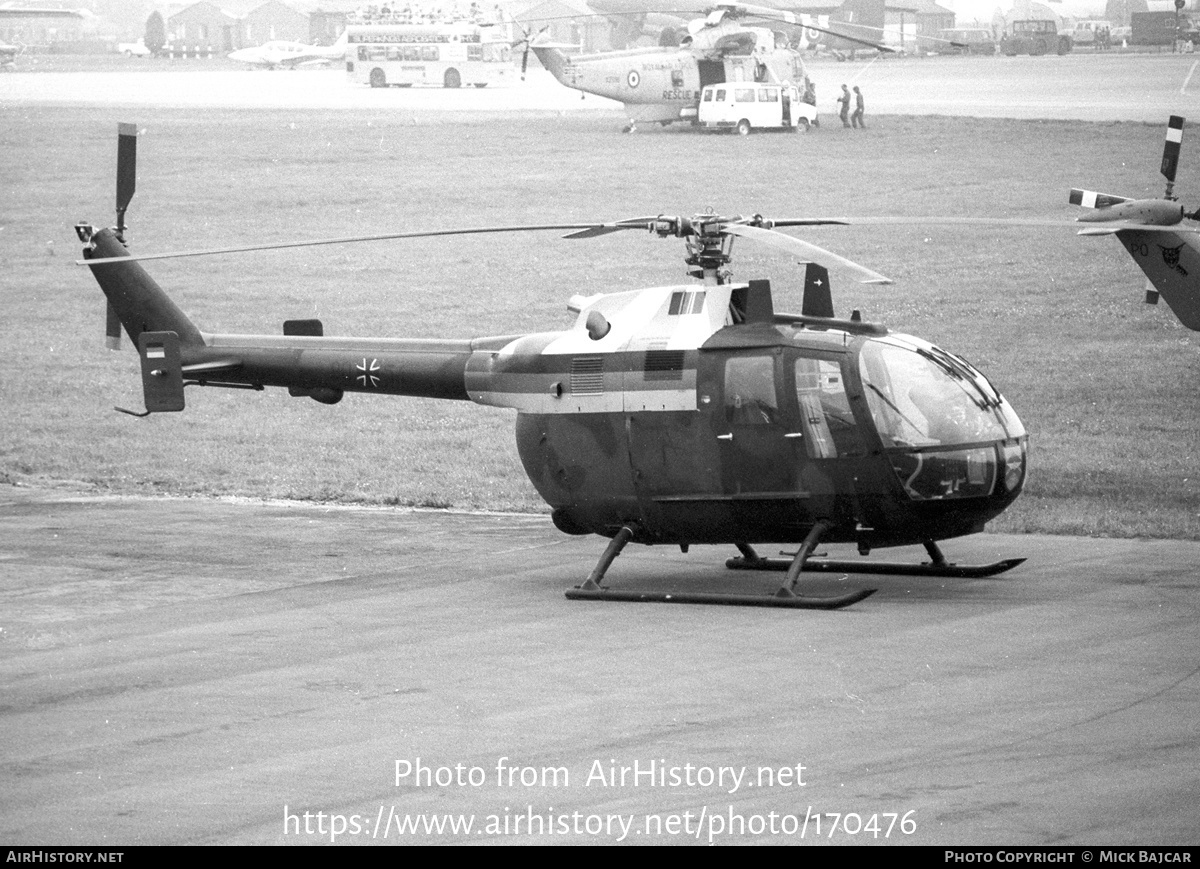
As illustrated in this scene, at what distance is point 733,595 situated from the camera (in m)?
11.4

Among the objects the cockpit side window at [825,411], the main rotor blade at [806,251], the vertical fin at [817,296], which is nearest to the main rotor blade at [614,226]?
the main rotor blade at [806,251]

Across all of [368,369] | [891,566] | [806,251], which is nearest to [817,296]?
[806,251]

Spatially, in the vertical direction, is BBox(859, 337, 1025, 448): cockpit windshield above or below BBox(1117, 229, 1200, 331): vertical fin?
below

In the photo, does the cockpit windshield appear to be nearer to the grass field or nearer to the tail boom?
the tail boom

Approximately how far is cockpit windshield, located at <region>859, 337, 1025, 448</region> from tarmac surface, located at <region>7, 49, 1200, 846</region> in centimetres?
113

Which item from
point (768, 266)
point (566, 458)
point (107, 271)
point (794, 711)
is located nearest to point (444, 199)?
point (768, 266)

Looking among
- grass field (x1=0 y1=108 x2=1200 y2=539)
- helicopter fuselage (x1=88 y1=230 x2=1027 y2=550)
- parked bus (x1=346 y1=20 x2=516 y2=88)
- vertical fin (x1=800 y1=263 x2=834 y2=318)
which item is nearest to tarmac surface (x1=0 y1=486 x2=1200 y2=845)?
helicopter fuselage (x1=88 y1=230 x2=1027 y2=550)

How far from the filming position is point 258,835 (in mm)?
6879

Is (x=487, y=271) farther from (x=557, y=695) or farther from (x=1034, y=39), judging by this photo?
(x=557, y=695)

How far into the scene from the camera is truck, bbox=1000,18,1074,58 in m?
39.7

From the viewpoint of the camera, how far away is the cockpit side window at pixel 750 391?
11188 mm

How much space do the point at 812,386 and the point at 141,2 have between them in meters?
41.2

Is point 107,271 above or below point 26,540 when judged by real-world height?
above
